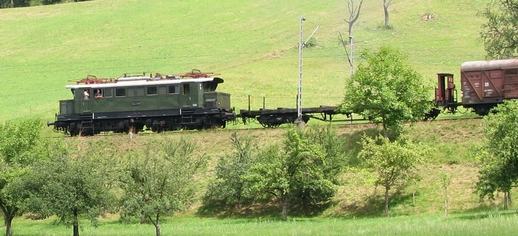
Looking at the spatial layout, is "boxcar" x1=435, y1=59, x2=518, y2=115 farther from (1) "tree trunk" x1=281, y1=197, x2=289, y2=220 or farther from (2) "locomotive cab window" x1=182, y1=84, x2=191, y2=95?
(2) "locomotive cab window" x1=182, y1=84, x2=191, y2=95

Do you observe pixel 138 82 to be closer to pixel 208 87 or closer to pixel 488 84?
pixel 208 87

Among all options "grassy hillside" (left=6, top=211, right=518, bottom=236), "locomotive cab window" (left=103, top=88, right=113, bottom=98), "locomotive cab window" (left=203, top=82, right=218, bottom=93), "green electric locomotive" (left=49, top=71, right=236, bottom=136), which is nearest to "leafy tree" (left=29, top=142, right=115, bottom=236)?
"grassy hillside" (left=6, top=211, right=518, bottom=236)

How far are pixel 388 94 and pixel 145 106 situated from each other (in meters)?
18.0

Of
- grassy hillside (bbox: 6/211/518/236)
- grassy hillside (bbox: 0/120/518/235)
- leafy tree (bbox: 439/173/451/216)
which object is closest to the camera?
grassy hillside (bbox: 6/211/518/236)

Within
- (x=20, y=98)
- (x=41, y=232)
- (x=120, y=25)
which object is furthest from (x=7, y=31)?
(x=41, y=232)

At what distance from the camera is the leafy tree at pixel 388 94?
186 ft

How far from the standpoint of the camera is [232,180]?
5500 centimetres

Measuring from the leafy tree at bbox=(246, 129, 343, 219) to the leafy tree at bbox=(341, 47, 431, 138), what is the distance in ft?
15.7

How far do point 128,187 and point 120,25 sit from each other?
7473 centimetres

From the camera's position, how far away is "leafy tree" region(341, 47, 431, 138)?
5678 cm

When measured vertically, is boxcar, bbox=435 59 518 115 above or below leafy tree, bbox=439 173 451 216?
above

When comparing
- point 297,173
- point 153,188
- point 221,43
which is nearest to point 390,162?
point 297,173

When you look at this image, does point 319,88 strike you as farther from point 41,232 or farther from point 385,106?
point 41,232

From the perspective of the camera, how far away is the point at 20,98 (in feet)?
288
